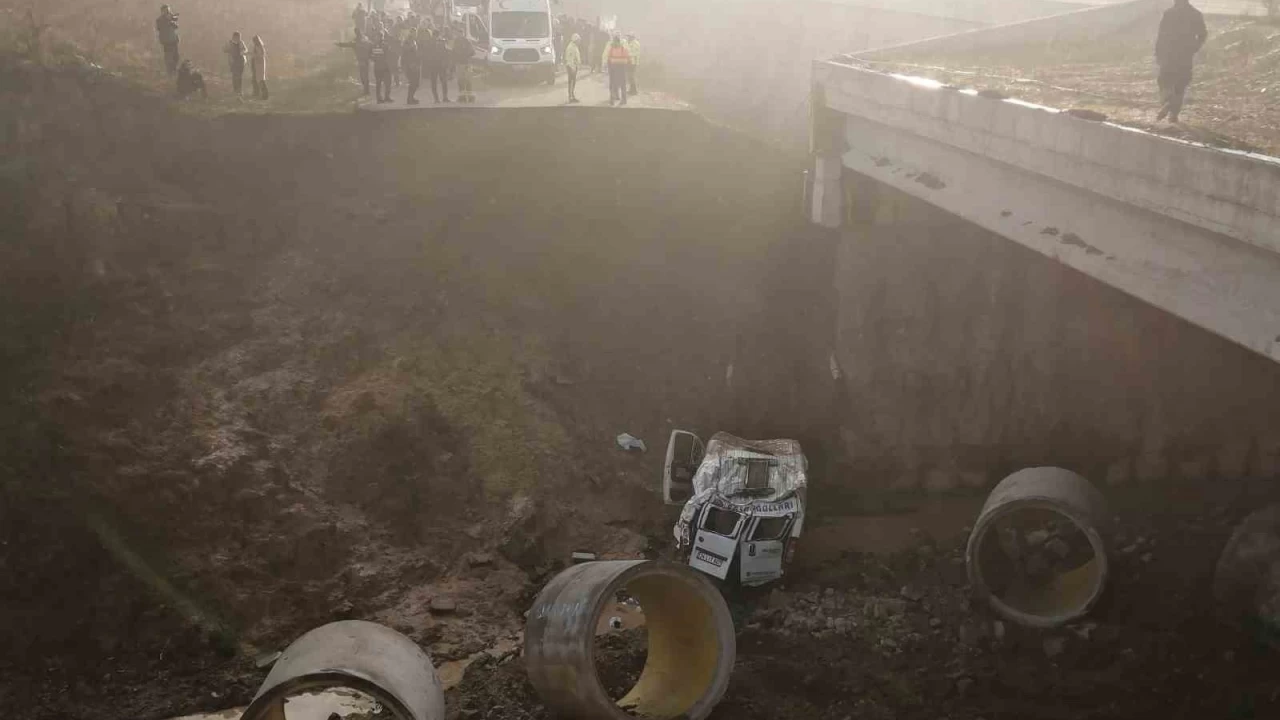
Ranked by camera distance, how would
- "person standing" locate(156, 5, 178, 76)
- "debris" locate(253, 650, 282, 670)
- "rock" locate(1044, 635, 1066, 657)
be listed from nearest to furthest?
"rock" locate(1044, 635, 1066, 657) < "debris" locate(253, 650, 282, 670) < "person standing" locate(156, 5, 178, 76)

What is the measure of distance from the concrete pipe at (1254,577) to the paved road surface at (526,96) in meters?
19.2

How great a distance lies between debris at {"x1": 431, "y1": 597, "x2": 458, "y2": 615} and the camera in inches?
642

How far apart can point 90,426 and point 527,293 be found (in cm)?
833

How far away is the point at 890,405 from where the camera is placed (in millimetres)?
21672

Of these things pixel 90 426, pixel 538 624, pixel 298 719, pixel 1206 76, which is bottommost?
pixel 298 719

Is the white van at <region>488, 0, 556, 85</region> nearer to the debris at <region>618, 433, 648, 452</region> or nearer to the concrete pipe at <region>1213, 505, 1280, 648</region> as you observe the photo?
the debris at <region>618, 433, 648, 452</region>

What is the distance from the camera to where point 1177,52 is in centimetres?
1370

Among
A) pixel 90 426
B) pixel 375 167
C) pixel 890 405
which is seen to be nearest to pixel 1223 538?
pixel 890 405

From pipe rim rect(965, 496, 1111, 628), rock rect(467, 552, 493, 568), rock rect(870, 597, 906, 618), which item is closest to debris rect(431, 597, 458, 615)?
rock rect(467, 552, 493, 568)

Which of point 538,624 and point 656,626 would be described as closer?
point 538,624

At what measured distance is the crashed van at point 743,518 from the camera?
1639 centimetres

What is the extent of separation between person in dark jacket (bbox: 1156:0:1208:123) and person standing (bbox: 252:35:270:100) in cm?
2050

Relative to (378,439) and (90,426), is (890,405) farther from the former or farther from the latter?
(90,426)

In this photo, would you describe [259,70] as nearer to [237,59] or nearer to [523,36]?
[237,59]
